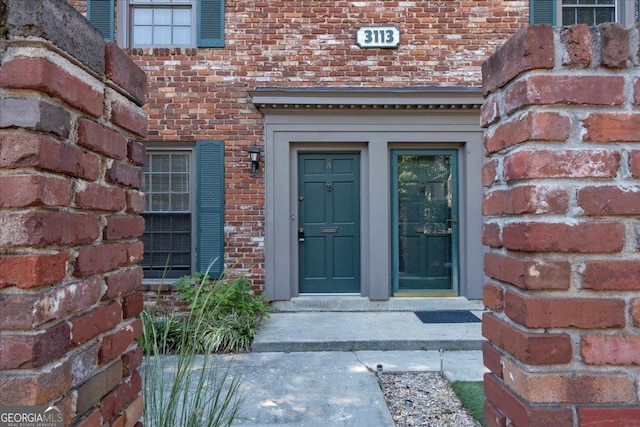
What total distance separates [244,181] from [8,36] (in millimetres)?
4732

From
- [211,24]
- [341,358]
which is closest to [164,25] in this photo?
[211,24]

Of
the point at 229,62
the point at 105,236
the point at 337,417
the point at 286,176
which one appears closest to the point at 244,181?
the point at 286,176

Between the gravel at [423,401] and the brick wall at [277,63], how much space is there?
270 centimetres

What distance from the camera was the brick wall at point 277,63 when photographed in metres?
5.56

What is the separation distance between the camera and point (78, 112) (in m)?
1.00

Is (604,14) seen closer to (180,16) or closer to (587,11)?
(587,11)

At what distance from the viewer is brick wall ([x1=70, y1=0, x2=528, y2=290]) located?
18.2ft

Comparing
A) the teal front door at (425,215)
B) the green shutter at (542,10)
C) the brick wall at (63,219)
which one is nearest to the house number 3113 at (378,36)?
the teal front door at (425,215)

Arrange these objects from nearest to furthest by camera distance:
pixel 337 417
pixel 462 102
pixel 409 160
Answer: pixel 337 417
pixel 462 102
pixel 409 160

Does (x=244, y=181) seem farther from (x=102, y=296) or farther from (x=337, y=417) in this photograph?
(x=102, y=296)

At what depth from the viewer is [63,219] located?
918 mm

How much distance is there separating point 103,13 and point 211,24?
1445 millimetres

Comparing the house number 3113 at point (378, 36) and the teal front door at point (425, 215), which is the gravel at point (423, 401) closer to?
the teal front door at point (425, 215)
